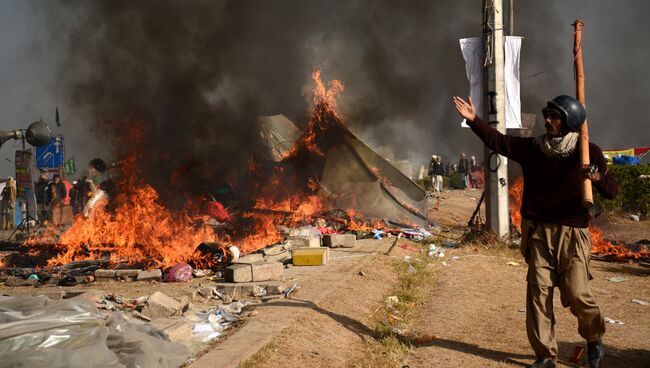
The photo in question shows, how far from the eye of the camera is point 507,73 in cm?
1080

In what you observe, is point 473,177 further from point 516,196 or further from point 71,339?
point 71,339

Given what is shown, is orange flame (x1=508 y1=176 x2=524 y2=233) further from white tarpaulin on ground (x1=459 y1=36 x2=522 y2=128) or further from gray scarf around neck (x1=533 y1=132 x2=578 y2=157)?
gray scarf around neck (x1=533 y1=132 x2=578 y2=157)

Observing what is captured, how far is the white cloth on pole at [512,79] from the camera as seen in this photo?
1078 cm

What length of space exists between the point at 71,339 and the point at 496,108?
9.05 meters

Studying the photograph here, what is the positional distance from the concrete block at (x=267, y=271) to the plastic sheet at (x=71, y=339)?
3.07 metres

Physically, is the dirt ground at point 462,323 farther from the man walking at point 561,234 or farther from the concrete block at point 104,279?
the concrete block at point 104,279

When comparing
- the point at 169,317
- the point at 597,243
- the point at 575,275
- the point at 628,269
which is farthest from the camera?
the point at 597,243

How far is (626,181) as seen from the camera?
15.2 metres

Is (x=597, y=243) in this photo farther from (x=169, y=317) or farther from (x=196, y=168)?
(x=196, y=168)

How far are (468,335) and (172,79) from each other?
12379 mm

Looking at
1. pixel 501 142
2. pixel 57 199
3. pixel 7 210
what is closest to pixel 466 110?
pixel 501 142

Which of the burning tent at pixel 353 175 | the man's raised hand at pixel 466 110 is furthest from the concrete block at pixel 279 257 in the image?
the man's raised hand at pixel 466 110

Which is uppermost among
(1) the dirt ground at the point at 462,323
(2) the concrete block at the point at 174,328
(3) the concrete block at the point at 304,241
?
(3) the concrete block at the point at 304,241

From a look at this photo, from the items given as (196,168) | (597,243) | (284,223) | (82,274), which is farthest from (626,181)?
(82,274)
